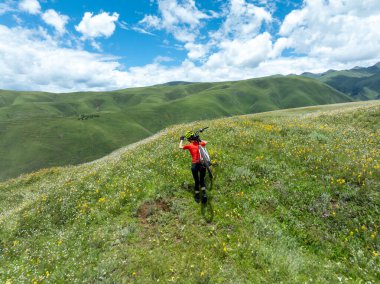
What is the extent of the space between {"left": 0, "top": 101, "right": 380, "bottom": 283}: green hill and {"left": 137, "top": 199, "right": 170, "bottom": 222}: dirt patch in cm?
5

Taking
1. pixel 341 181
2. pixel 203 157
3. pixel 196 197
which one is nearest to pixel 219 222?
pixel 196 197

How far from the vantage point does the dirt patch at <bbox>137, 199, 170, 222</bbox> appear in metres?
11.4

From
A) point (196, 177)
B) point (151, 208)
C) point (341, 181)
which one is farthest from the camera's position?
point (196, 177)

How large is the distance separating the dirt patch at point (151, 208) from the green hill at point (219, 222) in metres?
0.05

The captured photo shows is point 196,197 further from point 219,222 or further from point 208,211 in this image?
point 219,222

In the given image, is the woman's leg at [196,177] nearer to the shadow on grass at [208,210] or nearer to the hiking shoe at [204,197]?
the hiking shoe at [204,197]

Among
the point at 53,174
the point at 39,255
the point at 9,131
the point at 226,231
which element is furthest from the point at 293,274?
the point at 9,131

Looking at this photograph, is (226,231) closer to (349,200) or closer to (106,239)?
(106,239)

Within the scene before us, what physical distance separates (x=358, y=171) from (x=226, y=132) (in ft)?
31.1

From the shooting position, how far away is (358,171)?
39.7ft

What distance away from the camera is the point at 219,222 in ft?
34.5

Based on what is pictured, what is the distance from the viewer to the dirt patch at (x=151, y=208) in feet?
37.4

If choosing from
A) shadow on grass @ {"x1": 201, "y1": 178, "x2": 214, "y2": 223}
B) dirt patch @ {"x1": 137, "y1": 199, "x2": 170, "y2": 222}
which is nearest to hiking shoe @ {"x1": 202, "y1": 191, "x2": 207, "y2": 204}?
shadow on grass @ {"x1": 201, "y1": 178, "x2": 214, "y2": 223}

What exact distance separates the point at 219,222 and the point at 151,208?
335 cm
